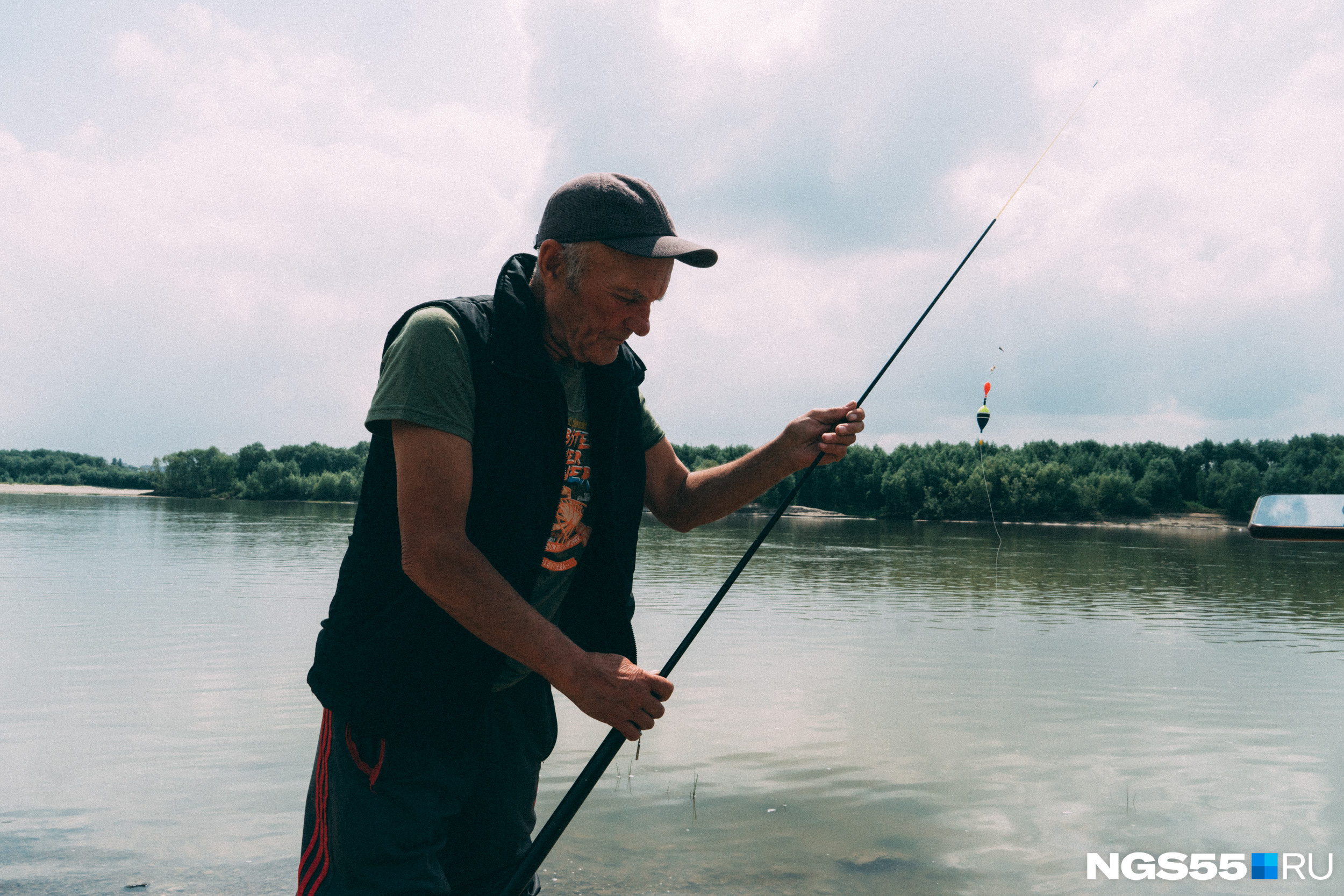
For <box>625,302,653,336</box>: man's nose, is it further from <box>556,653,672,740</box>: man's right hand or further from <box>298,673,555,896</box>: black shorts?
<box>298,673,555,896</box>: black shorts

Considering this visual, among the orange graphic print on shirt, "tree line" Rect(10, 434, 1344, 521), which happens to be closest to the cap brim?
the orange graphic print on shirt

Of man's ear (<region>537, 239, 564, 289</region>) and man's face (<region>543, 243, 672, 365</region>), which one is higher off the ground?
man's ear (<region>537, 239, 564, 289</region>)

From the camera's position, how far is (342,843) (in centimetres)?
204

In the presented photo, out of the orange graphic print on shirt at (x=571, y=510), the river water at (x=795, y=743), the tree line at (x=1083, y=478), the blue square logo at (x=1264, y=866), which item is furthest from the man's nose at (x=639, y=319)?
the tree line at (x=1083, y=478)

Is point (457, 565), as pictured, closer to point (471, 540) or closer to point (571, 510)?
point (471, 540)

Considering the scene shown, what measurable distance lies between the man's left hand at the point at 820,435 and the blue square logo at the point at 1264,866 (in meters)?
5.84

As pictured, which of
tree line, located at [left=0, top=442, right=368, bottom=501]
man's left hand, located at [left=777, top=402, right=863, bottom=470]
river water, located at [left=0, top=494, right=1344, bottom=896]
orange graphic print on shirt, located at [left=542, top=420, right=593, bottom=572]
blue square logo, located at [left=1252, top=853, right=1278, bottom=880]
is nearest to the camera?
orange graphic print on shirt, located at [left=542, top=420, right=593, bottom=572]

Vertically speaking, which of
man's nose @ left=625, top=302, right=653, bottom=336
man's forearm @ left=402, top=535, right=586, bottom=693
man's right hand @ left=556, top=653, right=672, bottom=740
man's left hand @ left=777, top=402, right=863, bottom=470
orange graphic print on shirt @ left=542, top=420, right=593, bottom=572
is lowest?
man's right hand @ left=556, top=653, right=672, bottom=740

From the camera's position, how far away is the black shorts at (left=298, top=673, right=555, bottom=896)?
6.65 ft

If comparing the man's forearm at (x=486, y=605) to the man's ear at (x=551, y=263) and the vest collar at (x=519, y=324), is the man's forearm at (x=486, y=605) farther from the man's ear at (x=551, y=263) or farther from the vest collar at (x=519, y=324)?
the man's ear at (x=551, y=263)

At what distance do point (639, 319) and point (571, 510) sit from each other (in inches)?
18.5

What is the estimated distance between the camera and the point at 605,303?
212 cm

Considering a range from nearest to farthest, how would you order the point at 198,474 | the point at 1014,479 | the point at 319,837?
the point at 319,837
the point at 1014,479
the point at 198,474

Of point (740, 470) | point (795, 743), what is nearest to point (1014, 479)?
point (795, 743)
